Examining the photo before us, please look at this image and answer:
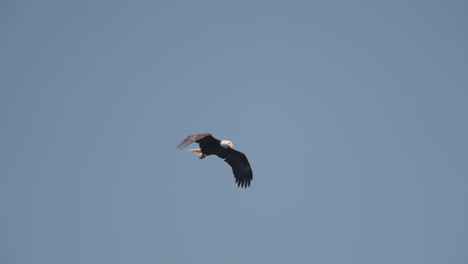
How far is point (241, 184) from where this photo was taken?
19.4 m

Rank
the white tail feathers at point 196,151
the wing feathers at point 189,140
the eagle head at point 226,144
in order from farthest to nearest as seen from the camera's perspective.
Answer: the white tail feathers at point 196,151, the eagle head at point 226,144, the wing feathers at point 189,140

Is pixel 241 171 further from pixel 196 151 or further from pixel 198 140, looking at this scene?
pixel 198 140

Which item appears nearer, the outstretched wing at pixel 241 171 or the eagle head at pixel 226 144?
the eagle head at pixel 226 144

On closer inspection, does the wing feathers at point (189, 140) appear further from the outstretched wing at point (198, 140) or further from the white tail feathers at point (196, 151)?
the white tail feathers at point (196, 151)

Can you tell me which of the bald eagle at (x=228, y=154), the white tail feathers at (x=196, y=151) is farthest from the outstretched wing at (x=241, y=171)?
the white tail feathers at (x=196, y=151)

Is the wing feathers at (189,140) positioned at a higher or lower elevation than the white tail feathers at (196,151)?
lower

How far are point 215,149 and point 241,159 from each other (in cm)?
111

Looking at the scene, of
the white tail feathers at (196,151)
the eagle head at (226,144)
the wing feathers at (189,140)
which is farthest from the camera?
the white tail feathers at (196,151)

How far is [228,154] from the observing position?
18.8 m

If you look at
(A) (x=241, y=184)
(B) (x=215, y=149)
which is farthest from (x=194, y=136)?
(A) (x=241, y=184)

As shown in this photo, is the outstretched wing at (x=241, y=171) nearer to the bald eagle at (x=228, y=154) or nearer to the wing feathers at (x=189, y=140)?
the bald eagle at (x=228, y=154)

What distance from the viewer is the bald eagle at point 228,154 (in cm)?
1805

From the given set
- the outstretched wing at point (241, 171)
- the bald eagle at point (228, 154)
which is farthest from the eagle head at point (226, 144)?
the outstretched wing at point (241, 171)

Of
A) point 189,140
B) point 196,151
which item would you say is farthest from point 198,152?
point 189,140
